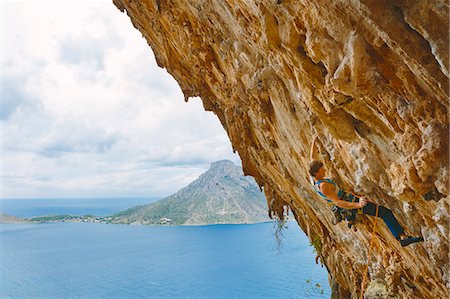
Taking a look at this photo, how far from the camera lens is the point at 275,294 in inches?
1842

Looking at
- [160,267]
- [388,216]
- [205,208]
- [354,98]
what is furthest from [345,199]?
[205,208]

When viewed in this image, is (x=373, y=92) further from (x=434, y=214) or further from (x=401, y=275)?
(x=401, y=275)

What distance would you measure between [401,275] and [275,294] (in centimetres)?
4476

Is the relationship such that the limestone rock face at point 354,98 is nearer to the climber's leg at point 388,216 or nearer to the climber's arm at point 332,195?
the climber's leg at point 388,216

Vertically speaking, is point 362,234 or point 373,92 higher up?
point 373,92

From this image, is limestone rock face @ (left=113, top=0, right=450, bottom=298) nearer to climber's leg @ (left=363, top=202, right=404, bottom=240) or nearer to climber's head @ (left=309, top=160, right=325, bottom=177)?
climber's leg @ (left=363, top=202, right=404, bottom=240)

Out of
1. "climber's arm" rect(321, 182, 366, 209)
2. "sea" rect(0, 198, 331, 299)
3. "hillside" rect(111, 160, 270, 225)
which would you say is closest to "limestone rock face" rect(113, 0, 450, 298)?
"climber's arm" rect(321, 182, 366, 209)

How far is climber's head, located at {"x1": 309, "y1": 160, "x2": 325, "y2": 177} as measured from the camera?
5.10 metres

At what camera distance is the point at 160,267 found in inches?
2547

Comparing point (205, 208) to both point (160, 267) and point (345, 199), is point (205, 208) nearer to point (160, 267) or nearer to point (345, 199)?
point (160, 267)

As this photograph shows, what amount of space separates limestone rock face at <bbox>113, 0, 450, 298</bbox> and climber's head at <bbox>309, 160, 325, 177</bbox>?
0.56m

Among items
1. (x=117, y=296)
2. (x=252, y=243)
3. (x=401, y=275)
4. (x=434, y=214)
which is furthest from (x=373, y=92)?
(x=252, y=243)

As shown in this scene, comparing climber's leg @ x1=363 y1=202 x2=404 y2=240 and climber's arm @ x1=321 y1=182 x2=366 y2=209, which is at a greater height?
climber's arm @ x1=321 y1=182 x2=366 y2=209

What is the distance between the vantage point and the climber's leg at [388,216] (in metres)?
4.95
